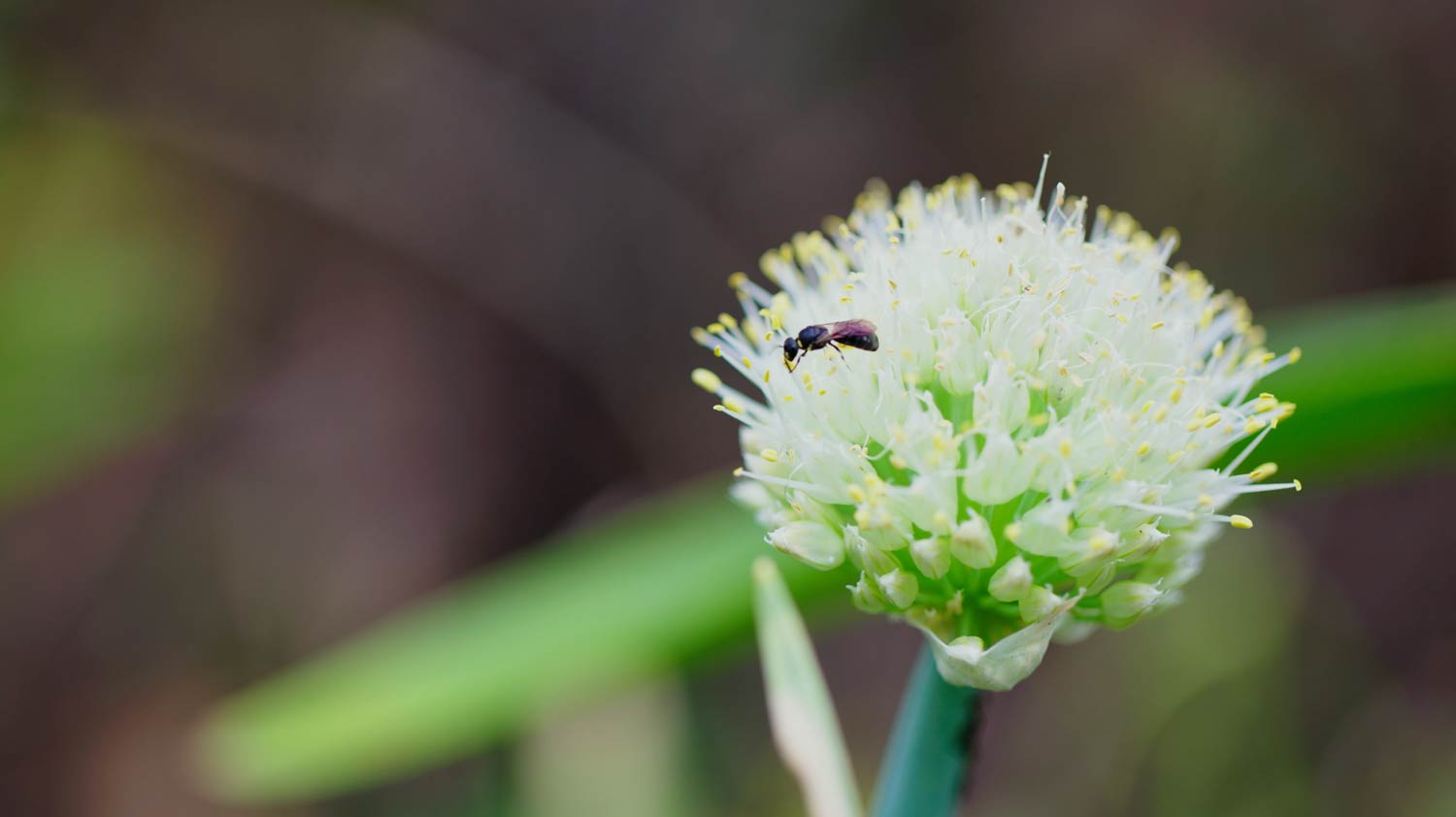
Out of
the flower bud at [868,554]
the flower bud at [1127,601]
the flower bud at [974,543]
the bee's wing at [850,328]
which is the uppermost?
the bee's wing at [850,328]

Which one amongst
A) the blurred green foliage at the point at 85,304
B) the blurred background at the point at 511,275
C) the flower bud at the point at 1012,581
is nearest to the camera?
the flower bud at the point at 1012,581

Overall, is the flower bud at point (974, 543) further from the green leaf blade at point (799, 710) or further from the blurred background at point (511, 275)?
the blurred background at point (511, 275)

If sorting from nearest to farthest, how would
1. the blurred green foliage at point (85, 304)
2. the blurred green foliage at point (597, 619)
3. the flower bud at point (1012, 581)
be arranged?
1. the flower bud at point (1012, 581)
2. the blurred green foliage at point (597, 619)
3. the blurred green foliage at point (85, 304)

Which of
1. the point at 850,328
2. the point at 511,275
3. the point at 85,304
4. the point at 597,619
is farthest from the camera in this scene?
the point at 511,275

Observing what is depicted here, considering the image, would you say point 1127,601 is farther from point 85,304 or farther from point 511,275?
point 511,275

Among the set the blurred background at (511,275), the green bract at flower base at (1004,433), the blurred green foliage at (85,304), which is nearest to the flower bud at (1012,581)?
the green bract at flower base at (1004,433)

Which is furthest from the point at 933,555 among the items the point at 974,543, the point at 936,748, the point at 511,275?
the point at 511,275

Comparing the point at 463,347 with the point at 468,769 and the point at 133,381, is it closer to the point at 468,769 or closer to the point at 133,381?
the point at 133,381
